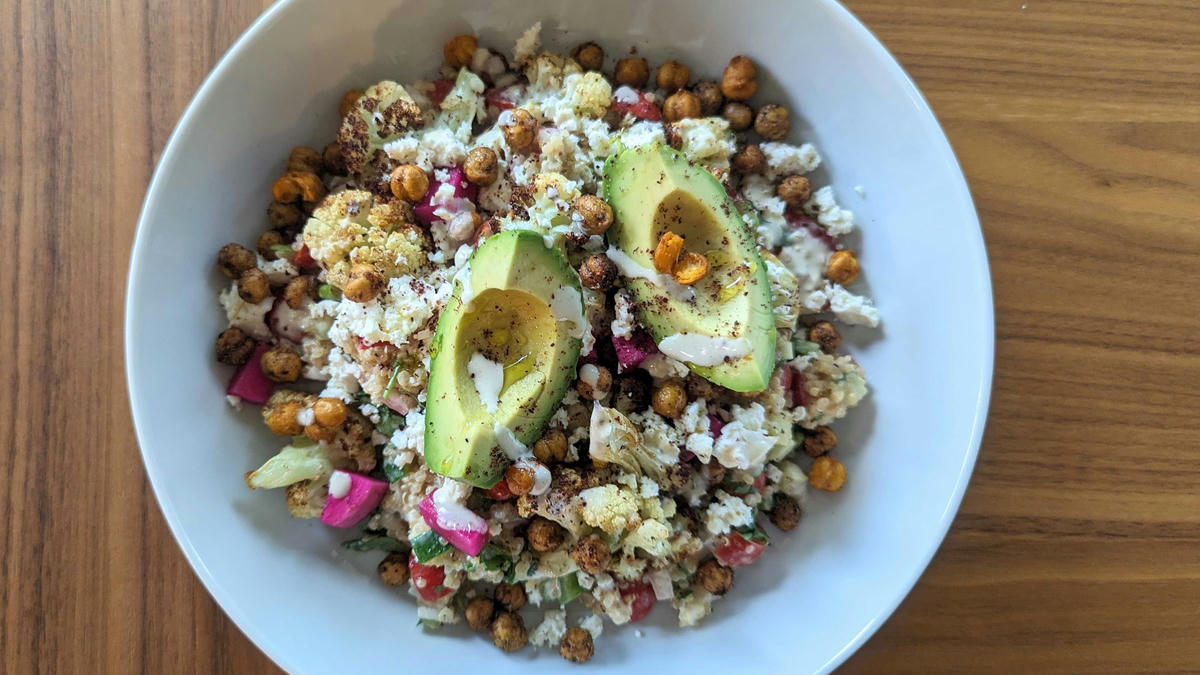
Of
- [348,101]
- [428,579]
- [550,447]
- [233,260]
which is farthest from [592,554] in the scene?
[348,101]

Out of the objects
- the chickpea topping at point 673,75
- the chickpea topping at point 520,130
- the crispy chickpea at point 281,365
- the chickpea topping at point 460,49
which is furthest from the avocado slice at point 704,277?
the crispy chickpea at point 281,365

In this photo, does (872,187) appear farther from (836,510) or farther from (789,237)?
(836,510)

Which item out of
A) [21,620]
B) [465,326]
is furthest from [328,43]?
[21,620]

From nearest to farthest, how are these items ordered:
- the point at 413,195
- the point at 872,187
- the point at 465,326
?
the point at 465,326
the point at 413,195
the point at 872,187

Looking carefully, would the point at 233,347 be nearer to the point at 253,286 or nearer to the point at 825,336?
the point at 253,286

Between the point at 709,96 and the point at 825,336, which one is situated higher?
the point at 709,96

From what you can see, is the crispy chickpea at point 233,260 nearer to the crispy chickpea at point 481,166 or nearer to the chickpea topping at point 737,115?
the crispy chickpea at point 481,166
